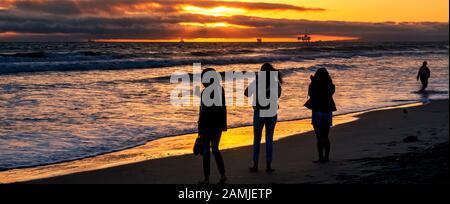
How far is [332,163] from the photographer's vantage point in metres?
9.54

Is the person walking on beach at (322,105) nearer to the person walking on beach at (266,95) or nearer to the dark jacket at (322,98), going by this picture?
the dark jacket at (322,98)

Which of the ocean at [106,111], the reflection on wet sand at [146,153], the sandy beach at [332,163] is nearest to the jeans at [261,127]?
the sandy beach at [332,163]

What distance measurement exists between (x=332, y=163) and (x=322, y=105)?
1.00m

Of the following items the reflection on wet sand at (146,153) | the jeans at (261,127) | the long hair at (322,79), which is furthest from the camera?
the long hair at (322,79)

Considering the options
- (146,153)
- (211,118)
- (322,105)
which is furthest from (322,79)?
(146,153)

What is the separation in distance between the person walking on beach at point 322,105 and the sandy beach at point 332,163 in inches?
13.5

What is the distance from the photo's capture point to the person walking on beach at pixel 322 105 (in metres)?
9.86

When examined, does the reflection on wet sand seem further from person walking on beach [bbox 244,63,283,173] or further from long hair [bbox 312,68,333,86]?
long hair [bbox 312,68,333,86]

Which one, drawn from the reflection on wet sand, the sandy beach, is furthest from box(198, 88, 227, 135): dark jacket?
the reflection on wet sand

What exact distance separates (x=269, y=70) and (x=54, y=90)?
16372 mm

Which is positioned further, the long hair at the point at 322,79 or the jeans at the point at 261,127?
the long hair at the point at 322,79

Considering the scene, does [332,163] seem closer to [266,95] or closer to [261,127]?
[261,127]

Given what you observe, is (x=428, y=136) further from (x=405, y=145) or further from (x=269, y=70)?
(x=269, y=70)
